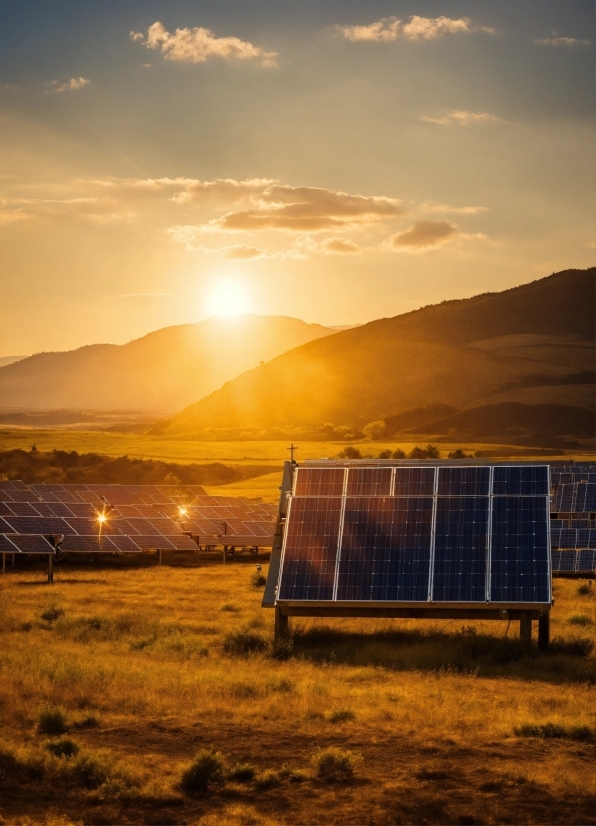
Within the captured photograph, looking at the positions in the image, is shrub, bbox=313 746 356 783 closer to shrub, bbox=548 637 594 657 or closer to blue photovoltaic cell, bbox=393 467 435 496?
shrub, bbox=548 637 594 657

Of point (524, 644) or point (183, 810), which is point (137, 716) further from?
point (524, 644)

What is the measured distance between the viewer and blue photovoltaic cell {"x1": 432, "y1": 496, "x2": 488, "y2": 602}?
79.2ft

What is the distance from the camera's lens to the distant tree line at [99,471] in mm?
118056

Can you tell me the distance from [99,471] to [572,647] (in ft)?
339

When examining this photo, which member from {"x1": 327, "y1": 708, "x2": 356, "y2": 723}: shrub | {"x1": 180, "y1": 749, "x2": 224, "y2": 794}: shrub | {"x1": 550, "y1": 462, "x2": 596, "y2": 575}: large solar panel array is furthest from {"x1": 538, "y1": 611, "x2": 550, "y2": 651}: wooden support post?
{"x1": 550, "y1": 462, "x2": 596, "y2": 575}: large solar panel array

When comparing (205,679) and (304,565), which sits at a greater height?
(304,565)

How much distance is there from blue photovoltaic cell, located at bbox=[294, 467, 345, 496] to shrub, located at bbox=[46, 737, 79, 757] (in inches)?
504

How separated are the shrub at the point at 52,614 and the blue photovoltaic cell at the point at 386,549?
9.46m

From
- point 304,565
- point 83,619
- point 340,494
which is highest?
point 340,494

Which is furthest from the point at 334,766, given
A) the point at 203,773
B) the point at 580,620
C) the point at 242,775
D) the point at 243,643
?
the point at 580,620

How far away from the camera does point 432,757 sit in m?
15.2

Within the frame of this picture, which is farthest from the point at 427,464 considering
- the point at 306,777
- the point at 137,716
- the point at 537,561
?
the point at 306,777

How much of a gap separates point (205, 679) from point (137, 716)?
292 cm

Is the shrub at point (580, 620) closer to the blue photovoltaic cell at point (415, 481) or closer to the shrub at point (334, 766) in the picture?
the blue photovoltaic cell at point (415, 481)
